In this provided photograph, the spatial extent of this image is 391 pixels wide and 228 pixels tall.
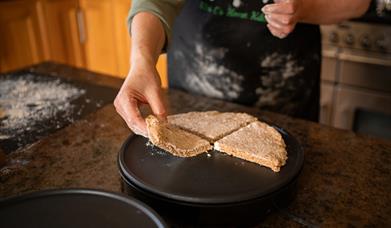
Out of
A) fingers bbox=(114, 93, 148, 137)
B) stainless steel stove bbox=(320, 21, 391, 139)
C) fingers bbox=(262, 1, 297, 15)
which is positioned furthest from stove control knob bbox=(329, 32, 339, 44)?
fingers bbox=(114, 93, 148, 137)

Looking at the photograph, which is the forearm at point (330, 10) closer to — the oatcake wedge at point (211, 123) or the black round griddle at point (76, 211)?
the oatcake wedge at point (211, 123)

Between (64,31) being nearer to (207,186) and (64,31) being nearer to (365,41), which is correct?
(365,41)

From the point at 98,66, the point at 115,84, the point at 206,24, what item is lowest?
the point at 98,66

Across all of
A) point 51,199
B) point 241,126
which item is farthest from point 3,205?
point 241,126

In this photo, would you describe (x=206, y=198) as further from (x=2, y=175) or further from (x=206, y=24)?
(x=206, y=24)

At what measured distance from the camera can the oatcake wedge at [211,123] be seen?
825 millimetres

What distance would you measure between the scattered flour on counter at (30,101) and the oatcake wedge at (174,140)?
1.29 ft

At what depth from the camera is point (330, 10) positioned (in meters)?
1.02

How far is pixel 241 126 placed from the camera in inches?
34.5

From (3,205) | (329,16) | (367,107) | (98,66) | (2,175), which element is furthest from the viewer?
(98,66)

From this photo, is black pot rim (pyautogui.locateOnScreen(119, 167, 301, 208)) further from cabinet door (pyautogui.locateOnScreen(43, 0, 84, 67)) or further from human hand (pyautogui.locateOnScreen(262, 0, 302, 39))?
cabinet door (pyautogui.locateOnScreen(43, 0, 84, 67))

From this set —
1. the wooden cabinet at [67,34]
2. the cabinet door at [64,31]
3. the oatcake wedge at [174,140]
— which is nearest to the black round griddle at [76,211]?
the oatcake wedge at [174,140]

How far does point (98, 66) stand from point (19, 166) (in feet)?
6.89

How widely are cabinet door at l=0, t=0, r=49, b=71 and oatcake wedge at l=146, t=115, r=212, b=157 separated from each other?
71.0 inches
